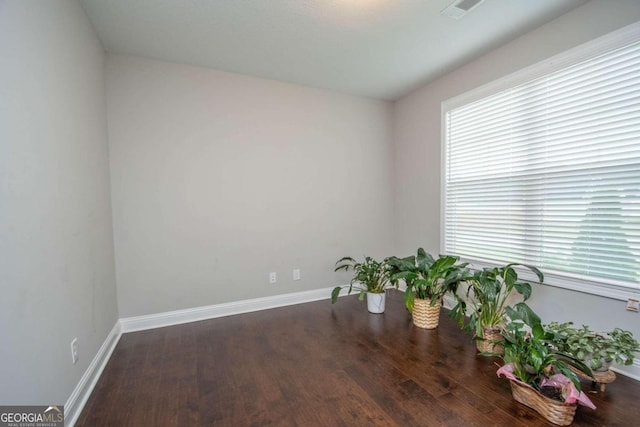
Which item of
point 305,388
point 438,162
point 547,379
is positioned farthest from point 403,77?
point 305,388

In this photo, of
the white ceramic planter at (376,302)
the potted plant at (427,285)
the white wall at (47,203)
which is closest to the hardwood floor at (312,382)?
the potted plant at (427,285)

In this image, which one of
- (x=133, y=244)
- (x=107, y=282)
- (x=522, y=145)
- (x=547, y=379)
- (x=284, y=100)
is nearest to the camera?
(x=547, y=379)

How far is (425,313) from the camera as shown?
8.61 ft

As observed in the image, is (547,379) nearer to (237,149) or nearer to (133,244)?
(237,149)

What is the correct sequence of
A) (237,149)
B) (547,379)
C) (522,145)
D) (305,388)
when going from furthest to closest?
(237,149) < (522,145) < (305,388) < (547,379)

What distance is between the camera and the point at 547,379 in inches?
62.1

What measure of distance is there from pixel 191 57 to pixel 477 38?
2646 mm

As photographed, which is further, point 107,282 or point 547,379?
point 107,282

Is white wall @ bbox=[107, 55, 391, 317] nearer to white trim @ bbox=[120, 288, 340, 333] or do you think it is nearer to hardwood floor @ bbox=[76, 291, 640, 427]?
white trim @ bbox=[120, 288, 340, 333]

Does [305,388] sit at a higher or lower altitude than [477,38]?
lower

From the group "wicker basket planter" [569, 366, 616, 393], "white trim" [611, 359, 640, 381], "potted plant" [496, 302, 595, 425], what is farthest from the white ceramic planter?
"white trim" [611, 359, 640, 381]

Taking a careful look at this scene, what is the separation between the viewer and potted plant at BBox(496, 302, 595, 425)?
4.72ft

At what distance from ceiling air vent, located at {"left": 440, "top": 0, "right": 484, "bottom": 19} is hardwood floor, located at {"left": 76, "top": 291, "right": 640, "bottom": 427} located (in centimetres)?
263

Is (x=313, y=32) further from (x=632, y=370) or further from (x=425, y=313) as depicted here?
(x=632, y=370)
